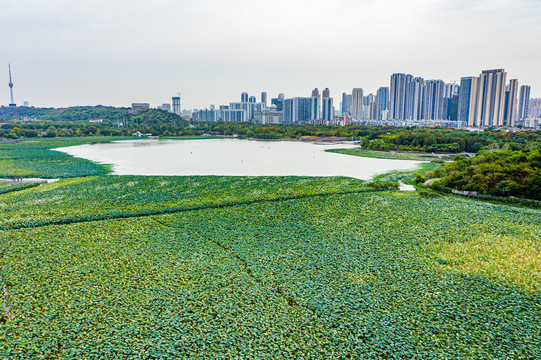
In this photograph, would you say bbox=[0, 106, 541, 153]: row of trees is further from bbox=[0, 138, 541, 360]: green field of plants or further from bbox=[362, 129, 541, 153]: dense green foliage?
bbox=[0, 138, 541, 360]: green field of plants

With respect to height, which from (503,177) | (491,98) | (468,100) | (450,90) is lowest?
(503,177)

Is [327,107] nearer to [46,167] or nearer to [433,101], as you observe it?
[433,101]

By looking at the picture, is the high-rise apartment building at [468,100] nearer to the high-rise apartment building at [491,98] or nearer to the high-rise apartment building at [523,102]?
the high-rise apartment building at [491,98]

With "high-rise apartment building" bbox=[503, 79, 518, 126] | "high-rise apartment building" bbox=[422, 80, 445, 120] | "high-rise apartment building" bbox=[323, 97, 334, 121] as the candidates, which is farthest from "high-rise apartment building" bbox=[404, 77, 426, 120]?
"high-rise apartment building" bbox=[503, 79, 518, 126]

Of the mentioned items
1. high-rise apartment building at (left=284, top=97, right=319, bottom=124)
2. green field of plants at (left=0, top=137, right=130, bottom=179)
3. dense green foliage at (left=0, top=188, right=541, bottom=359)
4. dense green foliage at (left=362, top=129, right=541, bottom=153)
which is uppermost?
high-rise apartment building at (left=284, top=97, right=319, bottom=124)

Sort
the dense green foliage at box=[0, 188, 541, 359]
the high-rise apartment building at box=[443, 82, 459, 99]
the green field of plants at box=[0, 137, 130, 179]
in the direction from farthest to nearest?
the high-rise apartment building at box=[443, 82, 459, 99]
the green field of plants at box=[0, 137, 130, 179]
the dense green foliage at box=[0, 188, 541, 359]

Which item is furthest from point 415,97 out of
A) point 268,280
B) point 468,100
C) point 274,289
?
point 274,289
